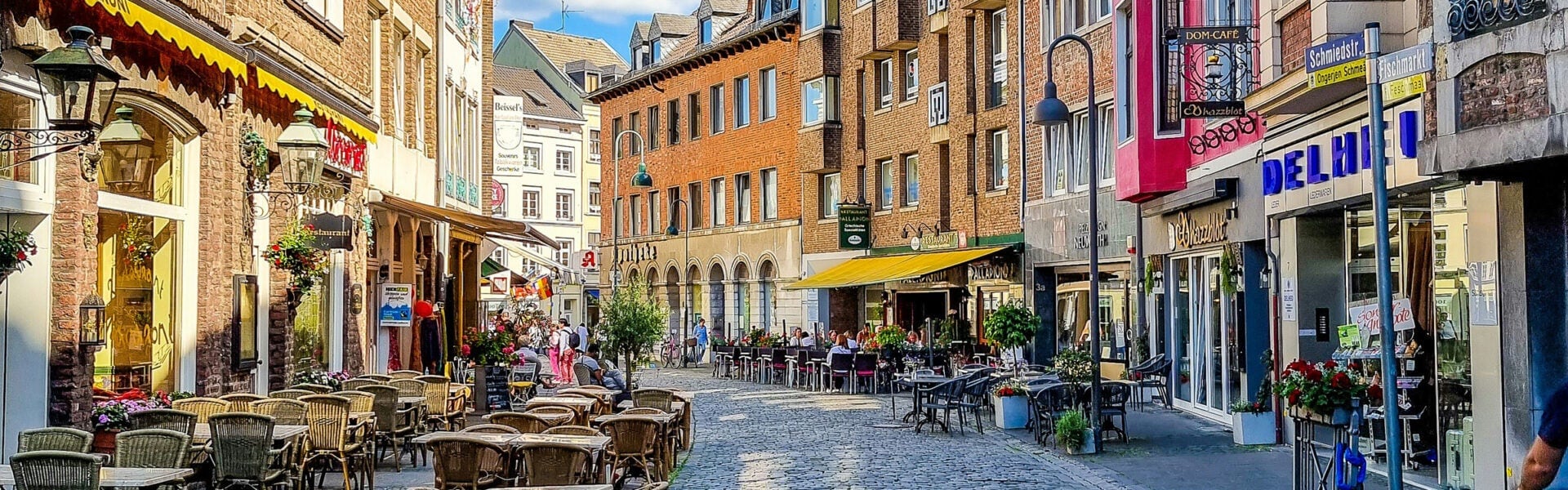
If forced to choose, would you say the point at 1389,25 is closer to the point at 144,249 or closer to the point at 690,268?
the point at 144,249

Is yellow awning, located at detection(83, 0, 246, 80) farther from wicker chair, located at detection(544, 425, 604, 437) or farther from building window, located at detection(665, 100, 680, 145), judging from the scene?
building window, located at detection(665, 100, 680, 145)

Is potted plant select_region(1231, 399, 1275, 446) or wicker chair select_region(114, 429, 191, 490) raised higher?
wicker chair select_region(114, 429, 191, 490)

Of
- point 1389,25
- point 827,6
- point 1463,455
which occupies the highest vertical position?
point 827,6

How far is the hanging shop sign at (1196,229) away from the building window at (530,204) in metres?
53.1

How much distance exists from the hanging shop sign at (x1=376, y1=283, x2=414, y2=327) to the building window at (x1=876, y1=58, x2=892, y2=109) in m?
16.7

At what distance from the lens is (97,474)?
814 centimetres

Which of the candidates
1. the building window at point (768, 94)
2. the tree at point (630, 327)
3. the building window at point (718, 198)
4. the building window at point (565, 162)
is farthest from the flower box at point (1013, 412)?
the building window at point (565, 162)

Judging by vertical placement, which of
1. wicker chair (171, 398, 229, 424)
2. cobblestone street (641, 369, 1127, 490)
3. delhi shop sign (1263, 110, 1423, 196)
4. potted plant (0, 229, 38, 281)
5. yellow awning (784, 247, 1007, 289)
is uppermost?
delhi shop sign (1263, 110, 1423, 196)

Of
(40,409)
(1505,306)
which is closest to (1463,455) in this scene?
(1505,306)

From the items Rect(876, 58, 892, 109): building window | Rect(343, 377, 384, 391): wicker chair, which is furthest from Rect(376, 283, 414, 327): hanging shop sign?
Rect(876, 58, 892, 109): building window

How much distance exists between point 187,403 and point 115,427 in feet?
2.58

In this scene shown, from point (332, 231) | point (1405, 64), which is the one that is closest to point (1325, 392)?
point (1405, 64)

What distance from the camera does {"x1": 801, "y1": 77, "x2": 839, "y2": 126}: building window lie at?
39.2 meters

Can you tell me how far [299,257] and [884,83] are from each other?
22.5 m
